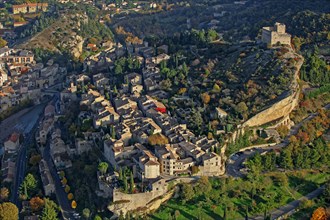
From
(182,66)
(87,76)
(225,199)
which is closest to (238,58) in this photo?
(182,66)

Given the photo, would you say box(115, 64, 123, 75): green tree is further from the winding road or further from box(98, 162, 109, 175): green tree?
the winding road

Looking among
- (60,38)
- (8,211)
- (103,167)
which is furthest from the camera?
(60,38)

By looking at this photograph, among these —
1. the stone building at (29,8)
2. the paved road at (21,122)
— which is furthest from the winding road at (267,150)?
the stone building at (29,8)

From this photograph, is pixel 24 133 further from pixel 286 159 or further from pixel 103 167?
pixel 286 159

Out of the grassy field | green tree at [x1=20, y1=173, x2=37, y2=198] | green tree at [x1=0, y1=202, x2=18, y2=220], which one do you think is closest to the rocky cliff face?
the grassy field

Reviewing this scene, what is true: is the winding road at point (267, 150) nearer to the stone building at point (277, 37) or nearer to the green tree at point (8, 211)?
the stone building at point (277, 37)

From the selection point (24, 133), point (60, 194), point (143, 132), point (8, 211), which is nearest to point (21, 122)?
point (24, 133)

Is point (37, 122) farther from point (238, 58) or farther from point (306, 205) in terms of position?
point (306, 205)
